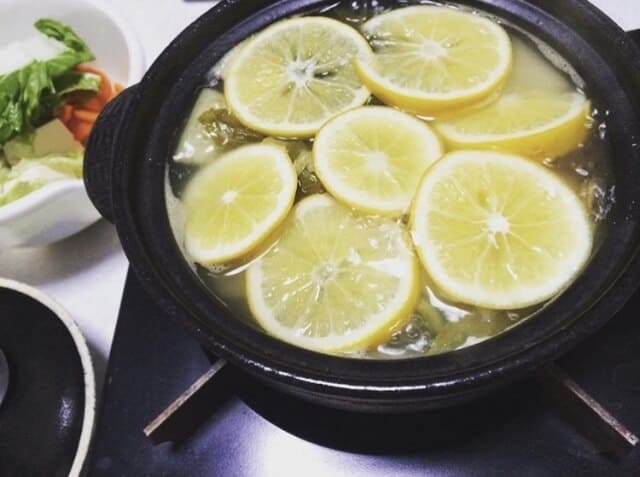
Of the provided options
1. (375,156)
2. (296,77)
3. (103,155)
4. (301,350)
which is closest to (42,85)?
(103,155)

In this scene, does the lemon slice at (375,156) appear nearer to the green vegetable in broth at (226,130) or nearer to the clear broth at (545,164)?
the clear broth at (545,164)

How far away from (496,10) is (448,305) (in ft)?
2.20

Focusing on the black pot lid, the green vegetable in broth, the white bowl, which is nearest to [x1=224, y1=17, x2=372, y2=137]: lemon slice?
the green vegetable in broth

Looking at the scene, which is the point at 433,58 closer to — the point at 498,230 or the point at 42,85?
the point at 498,230

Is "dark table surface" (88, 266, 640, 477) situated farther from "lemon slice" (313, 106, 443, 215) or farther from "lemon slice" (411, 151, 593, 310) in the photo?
"lemon slice" (313, 106, 443, 215)

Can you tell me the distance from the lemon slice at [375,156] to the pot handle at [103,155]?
0.37 meters

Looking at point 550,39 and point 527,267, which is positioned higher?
point 550,39

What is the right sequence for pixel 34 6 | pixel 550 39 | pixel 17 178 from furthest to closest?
pixel 34 6, pixel 17 178, pixel 550 39

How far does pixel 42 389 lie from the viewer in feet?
4.72

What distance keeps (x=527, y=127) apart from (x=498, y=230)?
0.24 meters

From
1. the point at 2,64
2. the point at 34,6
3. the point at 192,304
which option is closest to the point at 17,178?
the point at 2,64

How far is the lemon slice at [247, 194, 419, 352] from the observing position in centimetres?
117

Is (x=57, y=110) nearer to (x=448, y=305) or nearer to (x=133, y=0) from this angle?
(x=133, y=0)

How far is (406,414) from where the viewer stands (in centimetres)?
131
